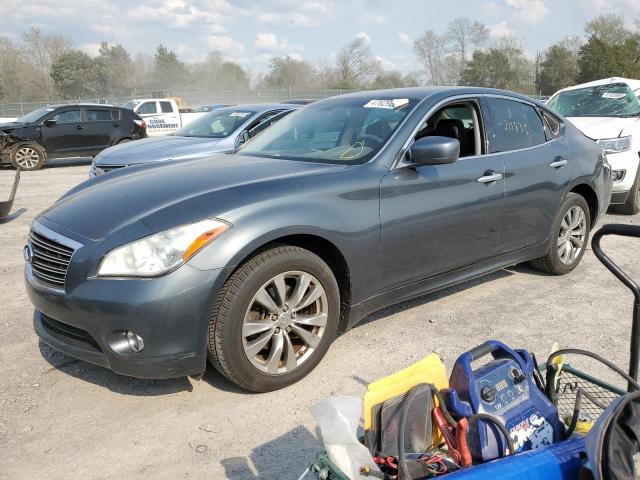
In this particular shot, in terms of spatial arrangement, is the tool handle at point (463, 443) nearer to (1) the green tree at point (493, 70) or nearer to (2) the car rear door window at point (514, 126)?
(2) the car rear door window at point (514, 126)

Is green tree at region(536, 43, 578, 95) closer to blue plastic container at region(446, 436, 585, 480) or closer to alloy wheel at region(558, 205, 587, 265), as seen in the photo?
alloy wheel at region(558, 205, 587, 265)

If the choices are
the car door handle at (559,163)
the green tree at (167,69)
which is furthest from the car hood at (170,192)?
the green tree at (167,69)

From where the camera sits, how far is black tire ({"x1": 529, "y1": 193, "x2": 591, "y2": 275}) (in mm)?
4598

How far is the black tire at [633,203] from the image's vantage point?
707cm

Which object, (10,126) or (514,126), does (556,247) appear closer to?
(514,126)

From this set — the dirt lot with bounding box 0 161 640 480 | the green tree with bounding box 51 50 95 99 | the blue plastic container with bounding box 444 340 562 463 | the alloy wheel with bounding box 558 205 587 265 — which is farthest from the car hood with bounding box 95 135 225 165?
the green tree with bounding box 51 50 95 99

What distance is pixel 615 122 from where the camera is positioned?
7.27 meters

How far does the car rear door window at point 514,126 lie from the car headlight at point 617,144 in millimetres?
2936

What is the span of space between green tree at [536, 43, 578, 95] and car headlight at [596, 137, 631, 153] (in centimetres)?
A: 4116

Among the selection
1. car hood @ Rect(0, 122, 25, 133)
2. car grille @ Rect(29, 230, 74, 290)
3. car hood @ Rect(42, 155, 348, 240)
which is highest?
car hood @ Rect(0, 122, 25, 133)

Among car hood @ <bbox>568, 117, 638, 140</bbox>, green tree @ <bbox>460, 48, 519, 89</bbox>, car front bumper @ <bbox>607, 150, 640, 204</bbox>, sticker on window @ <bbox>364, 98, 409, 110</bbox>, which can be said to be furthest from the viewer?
green tree @ <bbox>460, 48, 519, 89</bbox>

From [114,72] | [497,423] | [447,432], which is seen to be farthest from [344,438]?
[114,72]

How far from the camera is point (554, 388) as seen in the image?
2.21 metres

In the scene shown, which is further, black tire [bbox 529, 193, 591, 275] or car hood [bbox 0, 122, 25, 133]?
car hood [bbox 0, 122, 25, 133]
